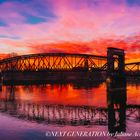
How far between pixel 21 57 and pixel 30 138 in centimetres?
13938

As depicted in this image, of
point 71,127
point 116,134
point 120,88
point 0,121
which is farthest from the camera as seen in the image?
point 120,88

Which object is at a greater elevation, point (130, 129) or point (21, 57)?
point (21, 57)

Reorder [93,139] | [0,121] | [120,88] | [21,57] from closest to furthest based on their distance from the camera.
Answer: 1. [93,139]
2. [0,121]
3. [120,88]
4. [21,57]

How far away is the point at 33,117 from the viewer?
3928 cm

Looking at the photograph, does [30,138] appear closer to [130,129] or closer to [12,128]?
[12,128]

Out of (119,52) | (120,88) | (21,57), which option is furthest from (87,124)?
(21,57)

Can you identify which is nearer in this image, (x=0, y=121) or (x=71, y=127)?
(x=71, y=127)

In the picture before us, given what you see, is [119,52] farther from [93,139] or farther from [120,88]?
[93,139]

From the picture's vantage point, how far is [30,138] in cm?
2730

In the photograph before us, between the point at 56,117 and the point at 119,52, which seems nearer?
the point at 56,117

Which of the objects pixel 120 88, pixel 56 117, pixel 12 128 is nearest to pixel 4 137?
pixel 12 128

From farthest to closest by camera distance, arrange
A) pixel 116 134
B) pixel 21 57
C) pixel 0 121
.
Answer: pixel 21 57 < pixel 0 121 < pixel 116 134

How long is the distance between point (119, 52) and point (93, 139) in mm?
66131

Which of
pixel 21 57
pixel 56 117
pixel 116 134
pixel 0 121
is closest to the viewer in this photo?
pixel 116 134
